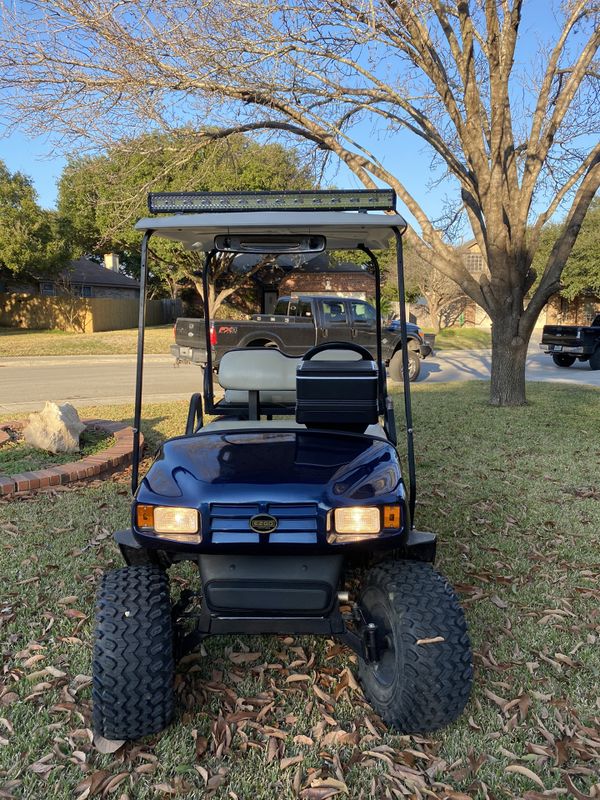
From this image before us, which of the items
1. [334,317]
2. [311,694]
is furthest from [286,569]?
[334,317]

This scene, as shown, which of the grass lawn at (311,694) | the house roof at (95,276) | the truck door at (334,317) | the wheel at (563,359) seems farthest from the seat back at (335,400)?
the house roof at (95,276)

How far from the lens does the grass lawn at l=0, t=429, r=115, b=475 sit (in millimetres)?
5617

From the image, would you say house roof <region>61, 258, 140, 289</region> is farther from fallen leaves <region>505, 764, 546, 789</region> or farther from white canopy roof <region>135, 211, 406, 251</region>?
fallen leaves <region>505, 764, 546, 789</region>

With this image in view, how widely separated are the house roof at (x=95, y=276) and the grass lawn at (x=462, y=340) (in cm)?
1736

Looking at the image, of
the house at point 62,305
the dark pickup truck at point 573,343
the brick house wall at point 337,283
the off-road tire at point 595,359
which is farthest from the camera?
the house at point 62,305

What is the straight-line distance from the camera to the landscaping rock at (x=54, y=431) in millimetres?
5887

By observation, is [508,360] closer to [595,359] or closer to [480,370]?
[480,370]

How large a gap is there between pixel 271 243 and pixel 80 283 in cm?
3497

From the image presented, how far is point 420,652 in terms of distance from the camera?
7.39 ft

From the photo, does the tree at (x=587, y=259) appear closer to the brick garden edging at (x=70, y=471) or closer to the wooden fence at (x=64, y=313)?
the wooden fence at (x=64, y=313)

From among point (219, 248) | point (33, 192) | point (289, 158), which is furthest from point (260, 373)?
point (33, 192)

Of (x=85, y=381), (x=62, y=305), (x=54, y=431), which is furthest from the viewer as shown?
(x=62, y=305)

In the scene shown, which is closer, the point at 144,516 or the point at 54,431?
the point at 144,516

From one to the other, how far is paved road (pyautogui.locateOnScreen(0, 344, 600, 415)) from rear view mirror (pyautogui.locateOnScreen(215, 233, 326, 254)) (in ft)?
22.8
